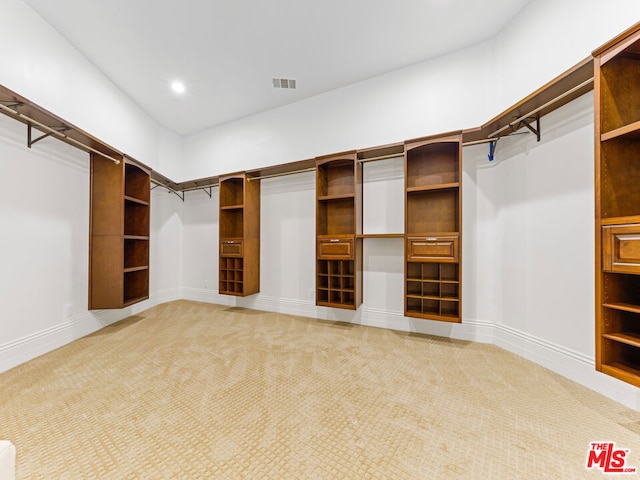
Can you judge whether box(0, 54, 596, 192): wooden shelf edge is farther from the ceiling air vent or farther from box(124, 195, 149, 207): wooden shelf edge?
the ceiling air vent

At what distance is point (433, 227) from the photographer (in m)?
3.09

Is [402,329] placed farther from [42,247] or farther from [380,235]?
[42,247]

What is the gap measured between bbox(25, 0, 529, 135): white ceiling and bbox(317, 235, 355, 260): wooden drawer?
2110mm

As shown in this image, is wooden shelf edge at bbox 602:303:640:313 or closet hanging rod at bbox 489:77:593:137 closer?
wooden shelf edge at bbox 602:303:640:313

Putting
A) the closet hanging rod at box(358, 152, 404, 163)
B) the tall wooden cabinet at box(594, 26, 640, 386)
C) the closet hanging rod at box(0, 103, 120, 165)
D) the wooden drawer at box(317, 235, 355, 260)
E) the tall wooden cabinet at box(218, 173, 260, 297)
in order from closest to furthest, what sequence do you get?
the tall wooden cabinet at box(594, 26, 640, 386)
the closet hanging rod at box(0, 103, 120, 165)
the closet hanging rod at box(358, 152, 404, 163)
the wooden drawer at box(317, 235, 355, 260)
the tall wooden cabinet at box(218, 173, 260, 297)

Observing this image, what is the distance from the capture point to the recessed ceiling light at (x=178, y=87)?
3.53 metres

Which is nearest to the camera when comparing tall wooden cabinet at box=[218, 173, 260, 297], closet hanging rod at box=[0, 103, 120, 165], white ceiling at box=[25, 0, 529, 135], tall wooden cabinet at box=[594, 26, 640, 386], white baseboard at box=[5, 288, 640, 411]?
tall wooden cabinet at box=[594, 26, 640, 386]

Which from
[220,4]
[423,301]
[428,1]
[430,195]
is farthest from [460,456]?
[220,4]

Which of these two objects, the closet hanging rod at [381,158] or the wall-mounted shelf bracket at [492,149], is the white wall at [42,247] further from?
the wall-mounted shelf bracket at [492,149]

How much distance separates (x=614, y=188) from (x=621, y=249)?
1.27 feet

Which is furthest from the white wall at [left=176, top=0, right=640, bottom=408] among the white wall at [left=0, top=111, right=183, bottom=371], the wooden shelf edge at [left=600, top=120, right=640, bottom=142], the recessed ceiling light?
the white wall at [left=0, top=111, right=183, bottom=371]

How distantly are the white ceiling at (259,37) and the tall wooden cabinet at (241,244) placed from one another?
1374 millimetres

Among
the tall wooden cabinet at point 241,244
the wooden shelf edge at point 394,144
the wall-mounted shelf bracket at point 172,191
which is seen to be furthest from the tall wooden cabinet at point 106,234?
the tall wooden cabinet at point 241,244

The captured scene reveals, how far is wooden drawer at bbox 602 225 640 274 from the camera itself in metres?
1.44
